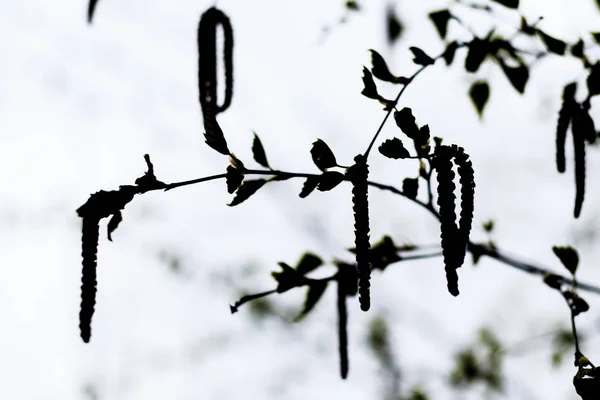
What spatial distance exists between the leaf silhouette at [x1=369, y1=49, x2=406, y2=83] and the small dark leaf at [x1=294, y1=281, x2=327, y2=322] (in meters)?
0.47

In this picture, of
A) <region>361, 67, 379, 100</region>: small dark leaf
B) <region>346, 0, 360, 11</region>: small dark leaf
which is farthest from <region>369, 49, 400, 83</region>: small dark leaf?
<region>346, 0, 360, 11</region>: small dark leaf

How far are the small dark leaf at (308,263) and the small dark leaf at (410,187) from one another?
0.31 m

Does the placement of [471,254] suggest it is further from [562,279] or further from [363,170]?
[363,170]

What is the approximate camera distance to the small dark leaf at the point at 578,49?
4.59ft

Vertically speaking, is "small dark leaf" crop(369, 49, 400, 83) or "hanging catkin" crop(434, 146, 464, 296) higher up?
"small dark leaf" crop(369, 49, 400, 83)

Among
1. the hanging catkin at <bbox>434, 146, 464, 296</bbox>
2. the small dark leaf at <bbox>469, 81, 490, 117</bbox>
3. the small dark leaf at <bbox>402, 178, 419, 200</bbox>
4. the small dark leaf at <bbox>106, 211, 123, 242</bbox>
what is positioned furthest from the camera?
the small dark leaf at <bbox>469, 81, 490, 117</bbox>

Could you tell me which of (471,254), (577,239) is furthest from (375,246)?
(577,239)

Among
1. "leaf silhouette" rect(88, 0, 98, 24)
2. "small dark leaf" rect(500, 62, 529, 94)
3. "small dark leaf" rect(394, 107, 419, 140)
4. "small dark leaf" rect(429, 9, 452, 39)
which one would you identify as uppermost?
"leaf silhouette" rect(88, 0, 98, 24)

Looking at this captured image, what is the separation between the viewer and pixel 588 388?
0.97 meters

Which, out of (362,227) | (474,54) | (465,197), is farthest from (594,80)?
(362,227)

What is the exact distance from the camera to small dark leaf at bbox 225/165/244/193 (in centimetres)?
105

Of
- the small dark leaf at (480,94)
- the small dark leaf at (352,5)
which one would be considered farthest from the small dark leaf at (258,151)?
the small dark leaf at (352,5)

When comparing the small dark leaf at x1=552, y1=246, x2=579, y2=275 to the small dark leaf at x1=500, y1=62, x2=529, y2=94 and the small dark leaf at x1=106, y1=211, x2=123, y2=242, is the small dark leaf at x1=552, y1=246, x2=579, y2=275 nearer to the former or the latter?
the small dark leaf at x1=500, y1=62, x2=529, y2=94

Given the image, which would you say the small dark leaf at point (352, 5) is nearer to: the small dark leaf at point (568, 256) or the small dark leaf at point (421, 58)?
the small dark leaf at point (421, 58)
